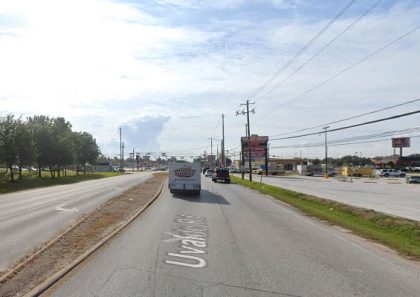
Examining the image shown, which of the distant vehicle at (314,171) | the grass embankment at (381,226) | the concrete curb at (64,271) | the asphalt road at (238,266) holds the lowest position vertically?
the grass embankment at (381,226)

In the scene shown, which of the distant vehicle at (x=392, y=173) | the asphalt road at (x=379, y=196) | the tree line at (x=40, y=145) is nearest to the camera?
the asphalt road at (x=379, y=196)

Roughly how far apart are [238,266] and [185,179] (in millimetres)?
27469

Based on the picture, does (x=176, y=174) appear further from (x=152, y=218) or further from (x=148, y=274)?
(x=148, y=274)

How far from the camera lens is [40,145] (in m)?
73.1

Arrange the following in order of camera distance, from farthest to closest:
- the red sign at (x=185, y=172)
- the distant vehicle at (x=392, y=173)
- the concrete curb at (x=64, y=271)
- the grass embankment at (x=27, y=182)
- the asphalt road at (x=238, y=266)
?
the distant vehicle at (x=392, y=173)
the grass embankment at (x=27, y=182)
the red sign at (x=185, y=172)
the asphalt road at (x=238, y=266)
the concrete curb at (x=64, y=271)

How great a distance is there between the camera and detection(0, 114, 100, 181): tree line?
55969mm

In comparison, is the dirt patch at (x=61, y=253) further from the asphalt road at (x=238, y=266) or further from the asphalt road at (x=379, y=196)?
the asphalt road at (x=379, y=196)

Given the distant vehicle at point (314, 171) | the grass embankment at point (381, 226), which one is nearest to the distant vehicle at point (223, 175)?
the grass embankment at point (381, 226)

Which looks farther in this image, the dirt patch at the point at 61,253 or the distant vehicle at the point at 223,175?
the distant vehicle at the point at 223,175

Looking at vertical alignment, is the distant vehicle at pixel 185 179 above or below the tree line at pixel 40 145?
below

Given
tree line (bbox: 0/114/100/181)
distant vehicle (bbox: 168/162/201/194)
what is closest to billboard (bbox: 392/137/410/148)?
tree line (bbox: 0/114/100/181)

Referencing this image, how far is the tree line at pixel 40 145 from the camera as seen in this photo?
55969 mm

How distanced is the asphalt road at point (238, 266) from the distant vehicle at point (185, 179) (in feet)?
65.0

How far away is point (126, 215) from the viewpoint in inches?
848
